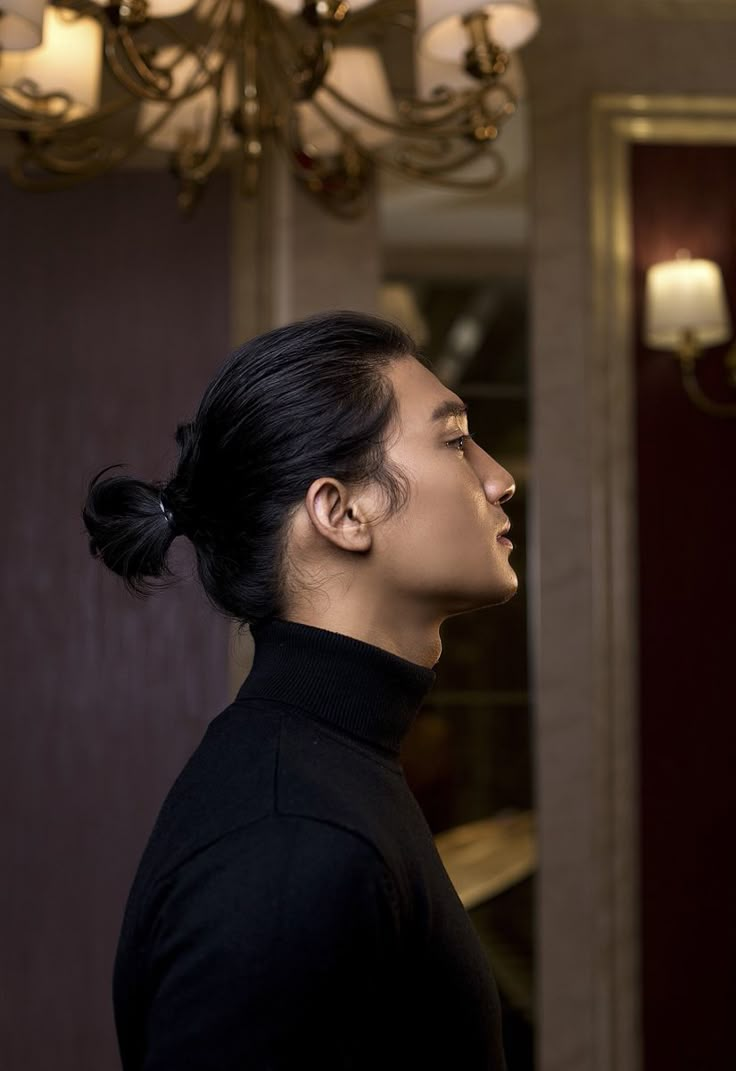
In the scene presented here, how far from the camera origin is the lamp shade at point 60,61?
189 cm

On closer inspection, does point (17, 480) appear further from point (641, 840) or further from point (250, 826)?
point (250, 826)

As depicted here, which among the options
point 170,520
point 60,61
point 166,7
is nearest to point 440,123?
point 166,7

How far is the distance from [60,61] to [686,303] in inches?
60.5

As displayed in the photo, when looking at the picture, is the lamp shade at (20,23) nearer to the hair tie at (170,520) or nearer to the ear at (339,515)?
the hair tie at (170,520)

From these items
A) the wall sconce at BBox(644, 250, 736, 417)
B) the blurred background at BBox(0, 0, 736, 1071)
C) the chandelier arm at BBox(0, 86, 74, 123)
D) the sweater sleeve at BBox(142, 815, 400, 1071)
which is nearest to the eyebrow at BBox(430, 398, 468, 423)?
the sweater sleeve at BBox(142, 815, 400, 1071)

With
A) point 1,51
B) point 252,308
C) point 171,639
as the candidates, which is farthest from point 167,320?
point 1,51

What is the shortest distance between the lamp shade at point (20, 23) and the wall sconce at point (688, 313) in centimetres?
164

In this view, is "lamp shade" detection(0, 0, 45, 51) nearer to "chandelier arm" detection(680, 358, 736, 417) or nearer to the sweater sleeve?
the sweater sleeve

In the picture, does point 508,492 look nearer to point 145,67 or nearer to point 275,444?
point 275,444

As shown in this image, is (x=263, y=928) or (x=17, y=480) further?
(x=17, y=480)

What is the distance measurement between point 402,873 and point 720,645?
2220 mm

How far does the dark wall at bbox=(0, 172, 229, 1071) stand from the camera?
109 inches

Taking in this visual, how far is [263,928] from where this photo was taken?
72 cm

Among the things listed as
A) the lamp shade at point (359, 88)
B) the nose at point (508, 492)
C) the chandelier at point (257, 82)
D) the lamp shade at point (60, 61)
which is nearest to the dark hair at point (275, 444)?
the nose at point (508, 492)
